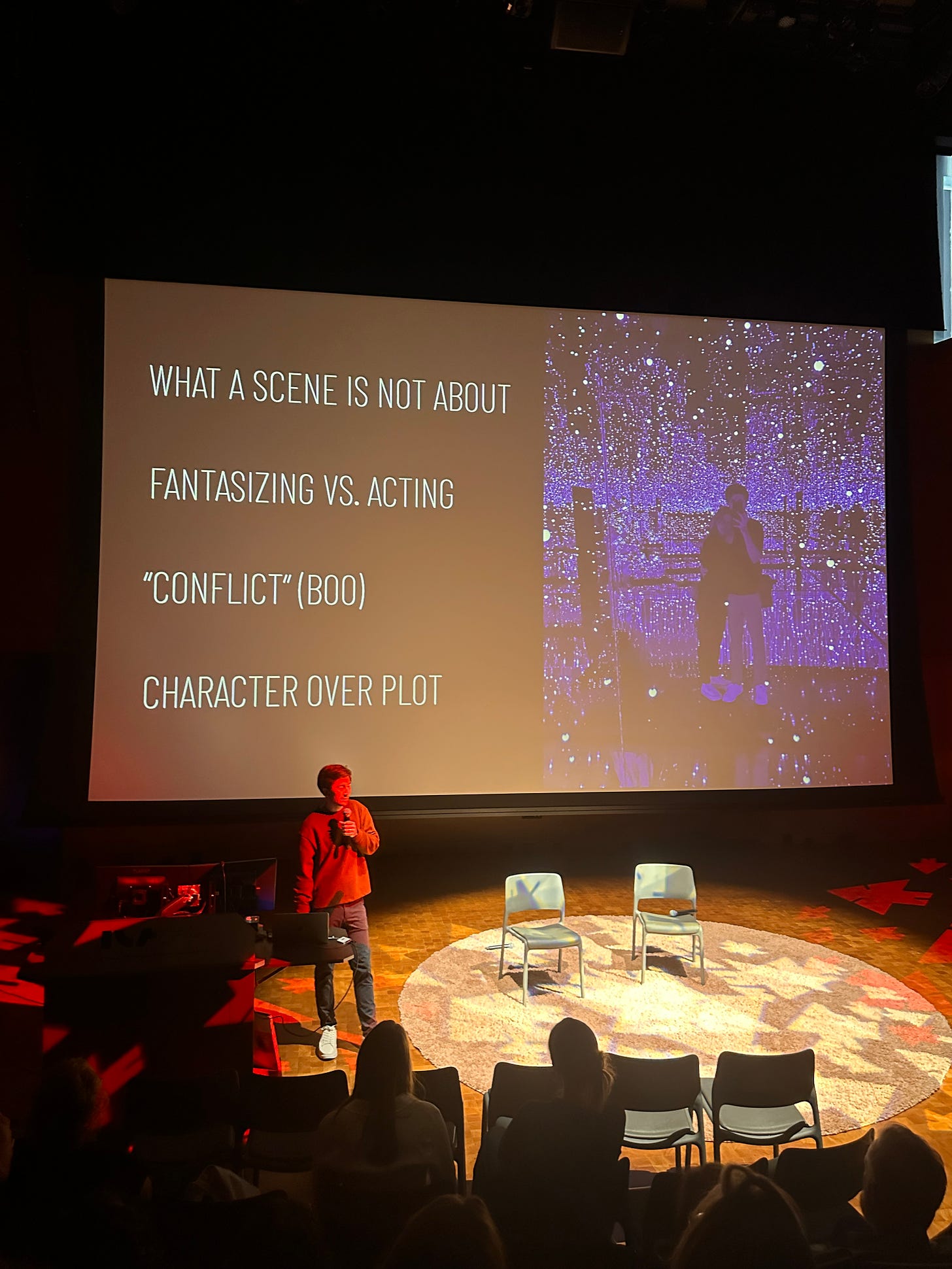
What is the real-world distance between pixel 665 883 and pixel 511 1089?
2787 millimetres

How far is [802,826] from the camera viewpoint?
324 inches

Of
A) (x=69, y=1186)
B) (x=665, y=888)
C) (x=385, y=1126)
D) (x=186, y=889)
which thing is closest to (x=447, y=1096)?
(x=385, y=1126)

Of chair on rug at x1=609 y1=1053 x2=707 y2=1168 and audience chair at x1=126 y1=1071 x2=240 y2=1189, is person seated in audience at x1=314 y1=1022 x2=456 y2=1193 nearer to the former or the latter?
audience chair at x1=126 y1=1071 x2=240 y2=1189

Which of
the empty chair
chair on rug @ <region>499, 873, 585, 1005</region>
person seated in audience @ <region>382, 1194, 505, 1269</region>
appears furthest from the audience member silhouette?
chair on rug @ <region>499, 873, 585, 1005</region>

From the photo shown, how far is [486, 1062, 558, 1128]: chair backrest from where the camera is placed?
2844 millimetres

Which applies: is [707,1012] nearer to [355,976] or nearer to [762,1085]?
[762,1085]

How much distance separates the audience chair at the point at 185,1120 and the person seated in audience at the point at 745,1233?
1490 mm

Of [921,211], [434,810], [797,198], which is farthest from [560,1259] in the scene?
[921,211]

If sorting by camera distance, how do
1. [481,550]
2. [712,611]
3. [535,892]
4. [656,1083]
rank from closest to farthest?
[656,1083]
[535,892]
[481,550]
[712,611]

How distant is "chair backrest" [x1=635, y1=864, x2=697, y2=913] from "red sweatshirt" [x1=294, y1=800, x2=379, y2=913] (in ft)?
6.51

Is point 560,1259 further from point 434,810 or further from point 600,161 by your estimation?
point 600,161

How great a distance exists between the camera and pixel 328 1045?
13.5ft

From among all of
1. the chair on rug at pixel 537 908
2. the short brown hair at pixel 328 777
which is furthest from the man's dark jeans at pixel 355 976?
the chair on rug at pixel 537 908

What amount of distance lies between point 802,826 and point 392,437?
5278mm
